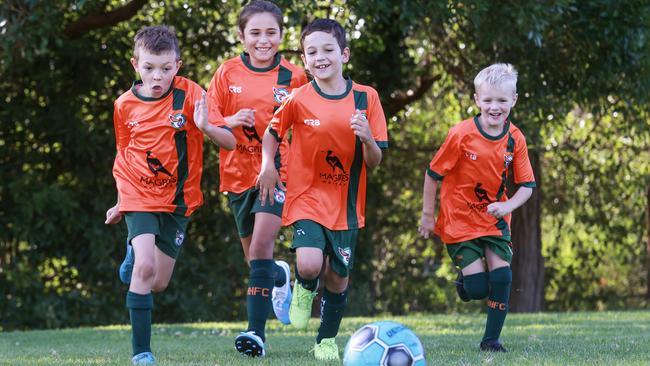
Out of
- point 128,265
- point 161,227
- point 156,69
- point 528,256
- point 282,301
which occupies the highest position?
point 156,69

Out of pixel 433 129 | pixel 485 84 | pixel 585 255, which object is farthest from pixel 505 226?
pixel 585 255

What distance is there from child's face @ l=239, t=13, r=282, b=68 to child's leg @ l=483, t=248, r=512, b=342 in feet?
6.39

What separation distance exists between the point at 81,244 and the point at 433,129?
18.4 ft

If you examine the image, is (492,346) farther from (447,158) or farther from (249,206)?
(249,206)

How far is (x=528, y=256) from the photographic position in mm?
15445

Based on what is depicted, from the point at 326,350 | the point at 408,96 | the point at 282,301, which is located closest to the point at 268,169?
the point at 326,350

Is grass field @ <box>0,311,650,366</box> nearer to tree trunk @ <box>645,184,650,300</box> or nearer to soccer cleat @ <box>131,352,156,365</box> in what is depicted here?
soccer cleat @ <box>131,352,156,365</box>

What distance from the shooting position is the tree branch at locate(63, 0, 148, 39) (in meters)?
13.4

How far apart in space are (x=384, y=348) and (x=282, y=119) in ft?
5.46

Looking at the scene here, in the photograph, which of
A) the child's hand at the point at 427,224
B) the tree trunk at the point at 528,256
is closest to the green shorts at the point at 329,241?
the child's hand at the point at 427,224

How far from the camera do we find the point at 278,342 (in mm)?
8164

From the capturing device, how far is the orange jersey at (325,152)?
6.13 meters

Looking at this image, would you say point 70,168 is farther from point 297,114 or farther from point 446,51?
point 297,114

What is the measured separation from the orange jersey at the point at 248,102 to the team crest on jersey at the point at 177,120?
0.51 metres
